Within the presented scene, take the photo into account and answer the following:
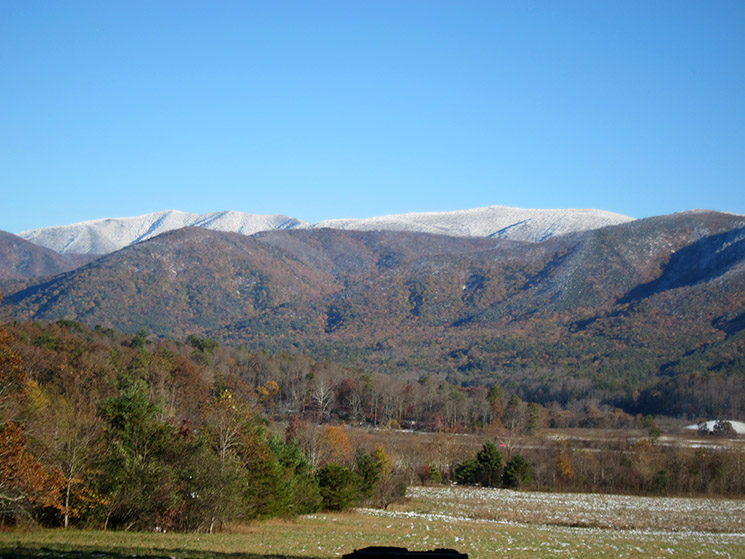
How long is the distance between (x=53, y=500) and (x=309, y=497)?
21.8m

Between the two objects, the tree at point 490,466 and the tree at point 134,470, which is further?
the tree at point 490,466

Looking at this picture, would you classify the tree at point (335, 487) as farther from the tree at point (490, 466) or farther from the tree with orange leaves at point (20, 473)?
the tree at point (490, 466)

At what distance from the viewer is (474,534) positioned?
3281 centimetres

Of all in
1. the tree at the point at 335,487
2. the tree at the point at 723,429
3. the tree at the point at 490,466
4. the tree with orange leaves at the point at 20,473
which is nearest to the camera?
the tree with orange leaves at the point at 20,473

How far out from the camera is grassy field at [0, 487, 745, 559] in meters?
20.2

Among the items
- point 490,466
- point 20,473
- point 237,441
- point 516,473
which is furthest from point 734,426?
point 20,473

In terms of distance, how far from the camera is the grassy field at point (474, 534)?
20.2 metres

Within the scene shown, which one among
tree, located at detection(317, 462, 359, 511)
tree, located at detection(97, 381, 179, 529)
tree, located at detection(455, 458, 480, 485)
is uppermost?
tree, located at detection(97, 381, 179, 529)

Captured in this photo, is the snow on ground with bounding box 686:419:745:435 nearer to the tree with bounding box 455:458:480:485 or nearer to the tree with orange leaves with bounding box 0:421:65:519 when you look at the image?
the tree with bounding box 455:458:480:485

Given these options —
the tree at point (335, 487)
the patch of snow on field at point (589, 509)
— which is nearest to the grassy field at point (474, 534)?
the patch of snow on field at point (589, 509)

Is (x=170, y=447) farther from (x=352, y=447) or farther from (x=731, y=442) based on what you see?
(x=731, y=442)

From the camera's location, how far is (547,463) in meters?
Result: 81.6

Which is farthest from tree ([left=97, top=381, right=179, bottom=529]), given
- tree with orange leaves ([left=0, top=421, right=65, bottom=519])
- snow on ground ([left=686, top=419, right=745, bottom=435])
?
snow on ground ([left=686, top=419, right=745, bottom=435])

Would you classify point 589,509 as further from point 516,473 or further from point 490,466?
point 490,466
